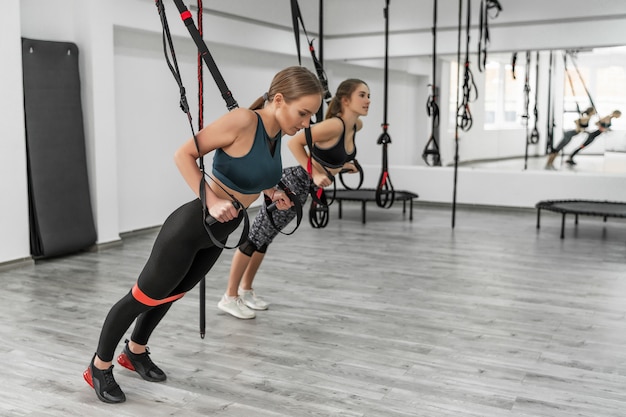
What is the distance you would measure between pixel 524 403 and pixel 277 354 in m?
1.22

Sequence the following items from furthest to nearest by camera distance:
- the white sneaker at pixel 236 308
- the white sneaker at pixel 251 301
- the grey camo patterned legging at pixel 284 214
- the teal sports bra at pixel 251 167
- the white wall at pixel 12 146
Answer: the white wall at pixel 12 146
the white sneaker at pixel 251 301
the white sneaker at pixel 236 308
the grey camo patterned legging at pixel 284 214
the teal sports bra at pixel 251 167

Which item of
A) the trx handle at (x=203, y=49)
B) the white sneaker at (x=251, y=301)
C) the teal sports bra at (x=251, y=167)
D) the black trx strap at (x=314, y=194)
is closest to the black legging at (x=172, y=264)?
the teal sports bra at (x=251, y=167)

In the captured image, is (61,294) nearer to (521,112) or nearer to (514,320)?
(514,320)

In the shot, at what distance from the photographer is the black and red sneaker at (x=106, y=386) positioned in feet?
9.34

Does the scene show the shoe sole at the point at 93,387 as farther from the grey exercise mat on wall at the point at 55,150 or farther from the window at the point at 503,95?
the window at the point at 503,95

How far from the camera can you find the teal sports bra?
263 centimetres

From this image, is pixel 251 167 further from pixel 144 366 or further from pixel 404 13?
pixel 404 13

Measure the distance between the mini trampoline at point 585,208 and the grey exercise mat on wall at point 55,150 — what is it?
461cm

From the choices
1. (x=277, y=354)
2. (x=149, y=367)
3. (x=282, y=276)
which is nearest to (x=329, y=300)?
(x=282, y=276)

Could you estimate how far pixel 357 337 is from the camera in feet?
12.6

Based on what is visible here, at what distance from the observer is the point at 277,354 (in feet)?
11.6

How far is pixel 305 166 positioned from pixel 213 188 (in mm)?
1412

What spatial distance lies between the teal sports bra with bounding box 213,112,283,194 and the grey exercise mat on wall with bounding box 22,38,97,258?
134 inches

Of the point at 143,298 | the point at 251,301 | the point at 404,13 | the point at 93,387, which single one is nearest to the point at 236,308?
the point at 251,301
